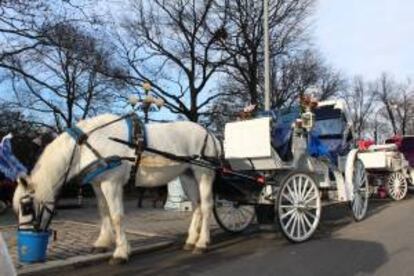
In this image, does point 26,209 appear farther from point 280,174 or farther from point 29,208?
point 280,174

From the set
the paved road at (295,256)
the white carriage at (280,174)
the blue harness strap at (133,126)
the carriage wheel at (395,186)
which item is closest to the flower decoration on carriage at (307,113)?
the white carriage at (280,174)

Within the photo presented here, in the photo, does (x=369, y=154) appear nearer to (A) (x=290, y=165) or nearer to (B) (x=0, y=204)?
(A) (x=290, y=165)

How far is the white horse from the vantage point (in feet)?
32.5

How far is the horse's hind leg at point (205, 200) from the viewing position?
37.0 ft

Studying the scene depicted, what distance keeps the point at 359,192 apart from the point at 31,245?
24.5 feet

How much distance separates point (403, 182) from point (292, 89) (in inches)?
700

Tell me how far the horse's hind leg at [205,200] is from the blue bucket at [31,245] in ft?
8.76

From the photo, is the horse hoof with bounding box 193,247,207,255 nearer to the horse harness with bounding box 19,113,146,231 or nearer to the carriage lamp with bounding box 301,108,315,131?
the horse harness with bounding box 19,113,146,231

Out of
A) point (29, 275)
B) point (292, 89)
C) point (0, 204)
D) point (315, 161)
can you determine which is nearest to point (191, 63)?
point (292, 89)

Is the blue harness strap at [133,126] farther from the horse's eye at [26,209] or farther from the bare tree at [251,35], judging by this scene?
the bare tree at [251,35]

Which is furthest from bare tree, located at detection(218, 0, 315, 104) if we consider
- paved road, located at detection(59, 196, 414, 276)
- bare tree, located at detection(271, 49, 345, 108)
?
paved road, located at detection(59, 196, 414, 276)

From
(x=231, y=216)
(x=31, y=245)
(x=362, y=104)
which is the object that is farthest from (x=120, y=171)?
(x=362, y=104)

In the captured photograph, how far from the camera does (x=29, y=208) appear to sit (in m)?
9.47

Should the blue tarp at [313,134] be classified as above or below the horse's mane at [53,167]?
above
